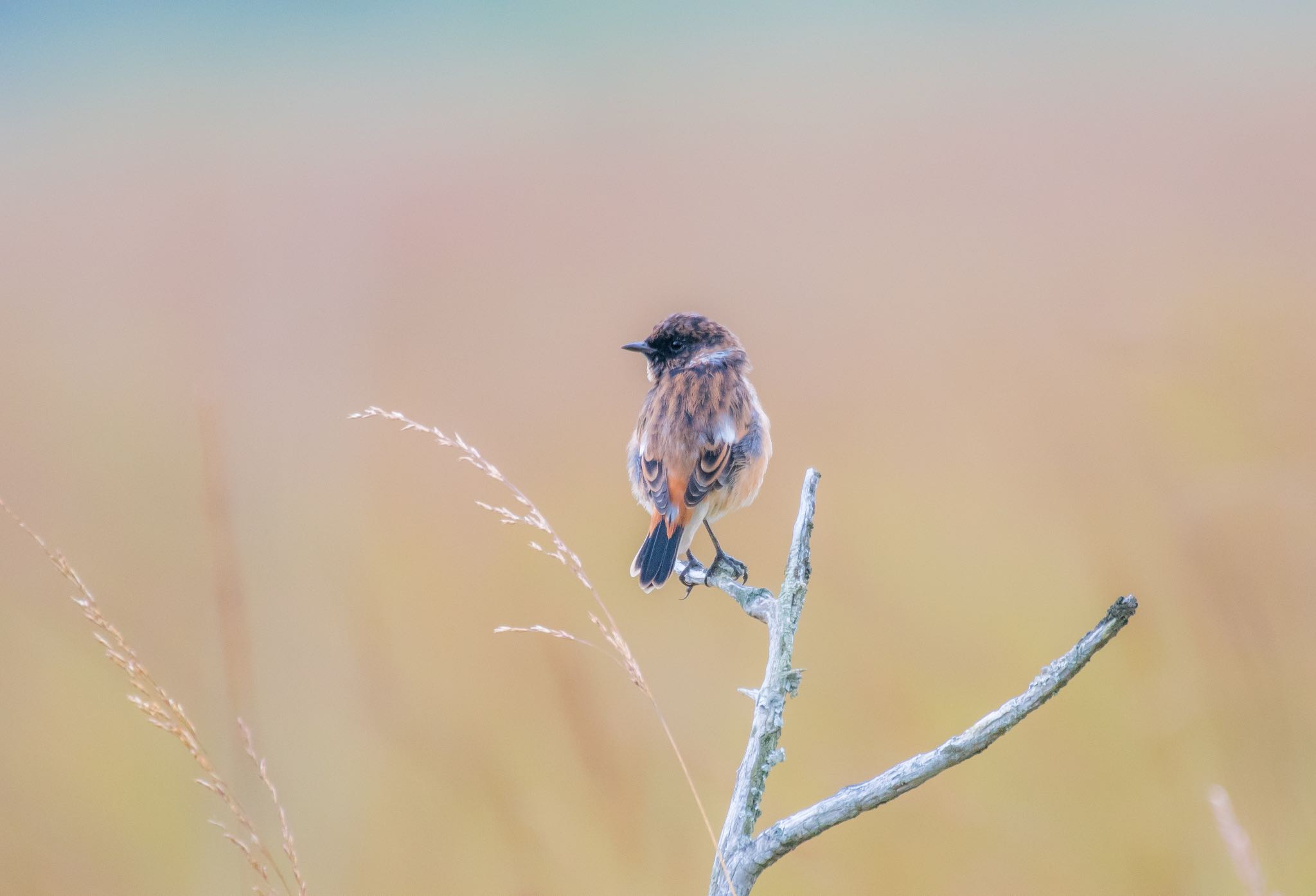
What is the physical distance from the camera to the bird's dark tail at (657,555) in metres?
3.03

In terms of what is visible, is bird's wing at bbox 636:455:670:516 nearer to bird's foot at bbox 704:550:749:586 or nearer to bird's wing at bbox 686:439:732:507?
bird's wing at bbox 686:439:732:507

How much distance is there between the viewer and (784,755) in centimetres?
151

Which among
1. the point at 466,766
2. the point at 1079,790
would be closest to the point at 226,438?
the point at 466,766

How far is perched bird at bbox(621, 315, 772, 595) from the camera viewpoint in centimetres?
331

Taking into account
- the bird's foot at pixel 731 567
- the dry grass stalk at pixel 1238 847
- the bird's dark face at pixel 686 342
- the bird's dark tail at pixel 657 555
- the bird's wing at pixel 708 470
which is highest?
the bird's dark face at pixel 686 342

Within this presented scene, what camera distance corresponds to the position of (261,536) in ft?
12.6

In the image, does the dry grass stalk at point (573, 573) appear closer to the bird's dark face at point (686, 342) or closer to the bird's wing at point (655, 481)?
the bird's wing at point (655, 481)

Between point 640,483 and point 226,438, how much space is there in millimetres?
1333

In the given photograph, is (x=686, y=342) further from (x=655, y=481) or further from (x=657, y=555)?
(x=657, y=555)

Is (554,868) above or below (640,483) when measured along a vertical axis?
below

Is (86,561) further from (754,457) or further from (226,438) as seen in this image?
(754,457)

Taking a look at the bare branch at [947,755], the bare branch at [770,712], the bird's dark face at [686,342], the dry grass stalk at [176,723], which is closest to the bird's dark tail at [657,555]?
the bird's dark face at [686,342]

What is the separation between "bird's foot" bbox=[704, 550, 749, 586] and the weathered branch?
5.81ft

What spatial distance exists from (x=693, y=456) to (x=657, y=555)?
0.42m
